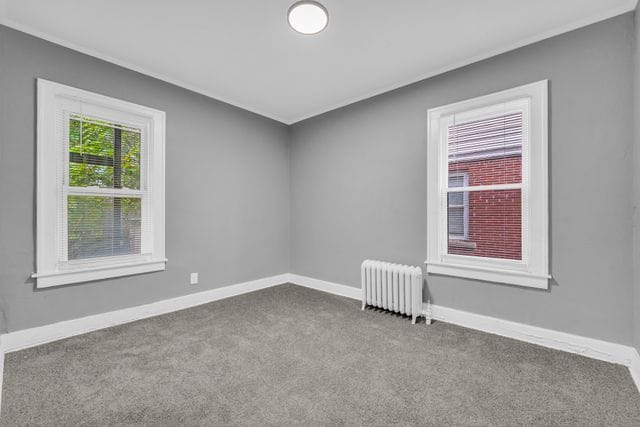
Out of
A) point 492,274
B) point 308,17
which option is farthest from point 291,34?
point 492,274

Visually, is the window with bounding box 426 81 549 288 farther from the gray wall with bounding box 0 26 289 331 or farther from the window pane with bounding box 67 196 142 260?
the window pane with bounding box 67 196 142 260

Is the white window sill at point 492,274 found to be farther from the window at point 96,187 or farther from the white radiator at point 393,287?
the window at point 96,187

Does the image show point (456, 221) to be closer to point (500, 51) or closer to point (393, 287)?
point (393, 287)

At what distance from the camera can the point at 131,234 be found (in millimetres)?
3014

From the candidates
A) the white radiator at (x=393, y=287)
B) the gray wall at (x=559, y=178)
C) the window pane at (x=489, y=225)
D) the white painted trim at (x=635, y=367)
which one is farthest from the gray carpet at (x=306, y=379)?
the window pane at (x=489, y=225)

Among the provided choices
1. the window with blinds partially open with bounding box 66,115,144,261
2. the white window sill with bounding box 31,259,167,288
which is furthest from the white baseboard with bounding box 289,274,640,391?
the window with blinds partially open with bounding box 66,115,144,261

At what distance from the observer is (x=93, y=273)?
269 centimetres

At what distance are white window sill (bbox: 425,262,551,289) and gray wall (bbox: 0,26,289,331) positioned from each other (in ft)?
7.79

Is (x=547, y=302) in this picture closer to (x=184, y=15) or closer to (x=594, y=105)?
(x=594, y=105)

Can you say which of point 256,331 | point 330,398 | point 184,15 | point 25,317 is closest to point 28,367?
point 25,317

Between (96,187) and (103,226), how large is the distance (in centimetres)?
38

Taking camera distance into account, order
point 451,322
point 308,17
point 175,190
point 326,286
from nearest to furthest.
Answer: point 308,17, point 451,322, point 175,190, point 326,286

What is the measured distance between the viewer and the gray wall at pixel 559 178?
7.06ft

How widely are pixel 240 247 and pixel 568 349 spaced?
11.6ft
